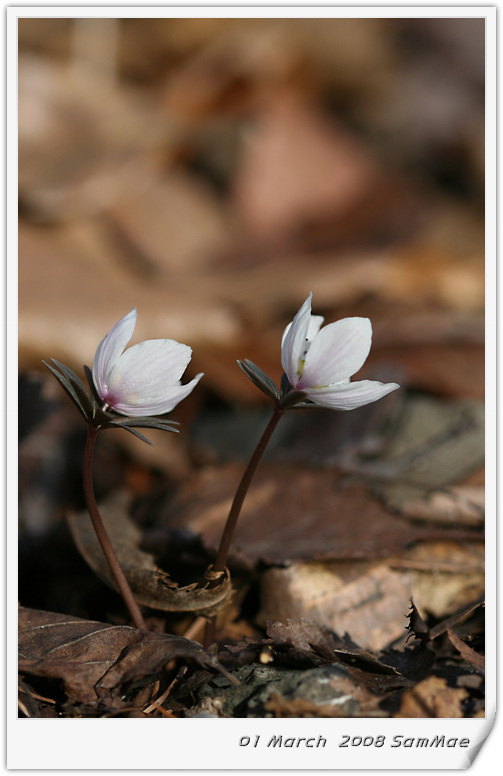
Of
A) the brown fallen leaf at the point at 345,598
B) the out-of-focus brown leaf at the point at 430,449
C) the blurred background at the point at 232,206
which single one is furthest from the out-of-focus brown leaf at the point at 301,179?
the brown fallen leaf at the point at 345,598

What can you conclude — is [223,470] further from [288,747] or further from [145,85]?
[145,85]

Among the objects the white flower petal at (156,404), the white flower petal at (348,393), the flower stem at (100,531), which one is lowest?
the flower stem at (100,531)

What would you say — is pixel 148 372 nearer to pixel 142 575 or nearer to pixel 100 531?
pixel 100 531

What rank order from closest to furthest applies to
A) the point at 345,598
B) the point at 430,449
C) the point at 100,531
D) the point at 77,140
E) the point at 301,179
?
the point at 100,531 < the point at 345,598 < the point at 430,449 < the point at 77,140 < the point at 301,179

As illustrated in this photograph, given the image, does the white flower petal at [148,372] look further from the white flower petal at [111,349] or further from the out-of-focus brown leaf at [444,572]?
the out-of-focus brown leaf at [444,572]

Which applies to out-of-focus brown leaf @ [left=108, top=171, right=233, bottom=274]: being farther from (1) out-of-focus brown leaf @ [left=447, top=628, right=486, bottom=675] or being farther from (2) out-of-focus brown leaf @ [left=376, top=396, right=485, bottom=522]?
(1) out-of-focus brown leaf @ [left=447, top=628, right=486, bottom=675]

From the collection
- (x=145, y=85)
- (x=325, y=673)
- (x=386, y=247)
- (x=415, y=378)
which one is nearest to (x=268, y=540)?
(x=325, y=673)

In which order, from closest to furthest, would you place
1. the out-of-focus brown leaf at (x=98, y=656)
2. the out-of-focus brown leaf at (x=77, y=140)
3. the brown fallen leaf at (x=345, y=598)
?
1. the out-of-focus brown leaf at (x=98, y=656)
2. the brown fallen leaf at (x=345, y=598)
3. the out-of-focus brown leaf at (x=77, y=140)

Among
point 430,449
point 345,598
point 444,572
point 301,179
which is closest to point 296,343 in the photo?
point 345,598
